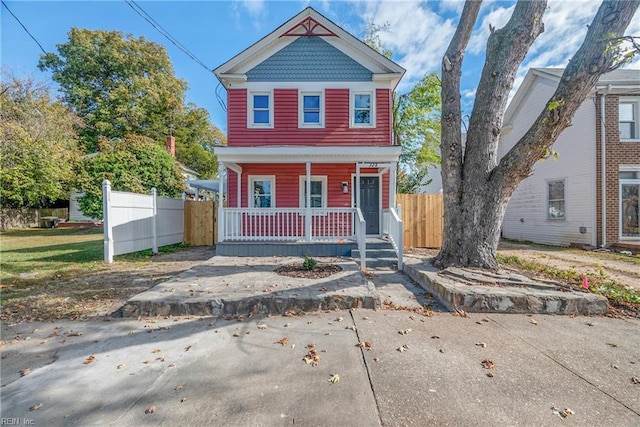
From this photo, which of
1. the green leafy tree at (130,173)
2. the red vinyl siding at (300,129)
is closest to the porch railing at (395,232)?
the red vinyl siding at (300,129)

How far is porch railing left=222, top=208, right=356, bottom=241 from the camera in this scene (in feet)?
28.9

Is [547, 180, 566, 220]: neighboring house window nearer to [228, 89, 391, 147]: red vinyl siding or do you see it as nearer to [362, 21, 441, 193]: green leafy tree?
[362, 21, 441, 193]: green leafy tree

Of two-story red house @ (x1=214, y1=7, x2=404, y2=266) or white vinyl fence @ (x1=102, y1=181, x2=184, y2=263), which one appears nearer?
white vinyl fence @ (x1=102, y1=181, x2=184, y2=263)

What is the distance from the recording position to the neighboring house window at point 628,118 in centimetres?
1040

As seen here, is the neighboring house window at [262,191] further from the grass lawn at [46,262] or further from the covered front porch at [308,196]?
the grass lawn at [46,262]

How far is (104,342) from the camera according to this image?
3404mm

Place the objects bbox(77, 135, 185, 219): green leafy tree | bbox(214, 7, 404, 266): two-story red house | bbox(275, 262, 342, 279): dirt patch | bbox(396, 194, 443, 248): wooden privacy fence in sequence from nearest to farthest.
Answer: bbox(275, 262, 342, 279): dirt patch < bbox(214, 7, 404, 266): two-story red house < bbox(396, 194, 443, 248): wooden privacy fence < bbox(77, 135, 185, 219): green leafy tree

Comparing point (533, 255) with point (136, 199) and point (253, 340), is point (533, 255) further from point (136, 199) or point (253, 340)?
point (136, 199)

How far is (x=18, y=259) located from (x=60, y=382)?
8.29 meters

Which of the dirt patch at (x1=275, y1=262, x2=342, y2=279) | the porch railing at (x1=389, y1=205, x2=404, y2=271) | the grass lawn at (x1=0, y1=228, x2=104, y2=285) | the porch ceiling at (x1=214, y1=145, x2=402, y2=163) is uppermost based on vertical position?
the porch ceiling at (x1=214, y1=145, x2=402, y2=163)

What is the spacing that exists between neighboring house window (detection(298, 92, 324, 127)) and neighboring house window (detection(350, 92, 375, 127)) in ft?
3.91

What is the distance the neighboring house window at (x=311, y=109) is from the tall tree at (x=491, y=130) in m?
4.70

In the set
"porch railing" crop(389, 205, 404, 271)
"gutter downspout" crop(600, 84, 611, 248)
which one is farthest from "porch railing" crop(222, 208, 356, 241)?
"gutter downspout" crop(600, 84, 611, 248)

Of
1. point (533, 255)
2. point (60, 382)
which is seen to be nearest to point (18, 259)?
point (60, 382)
